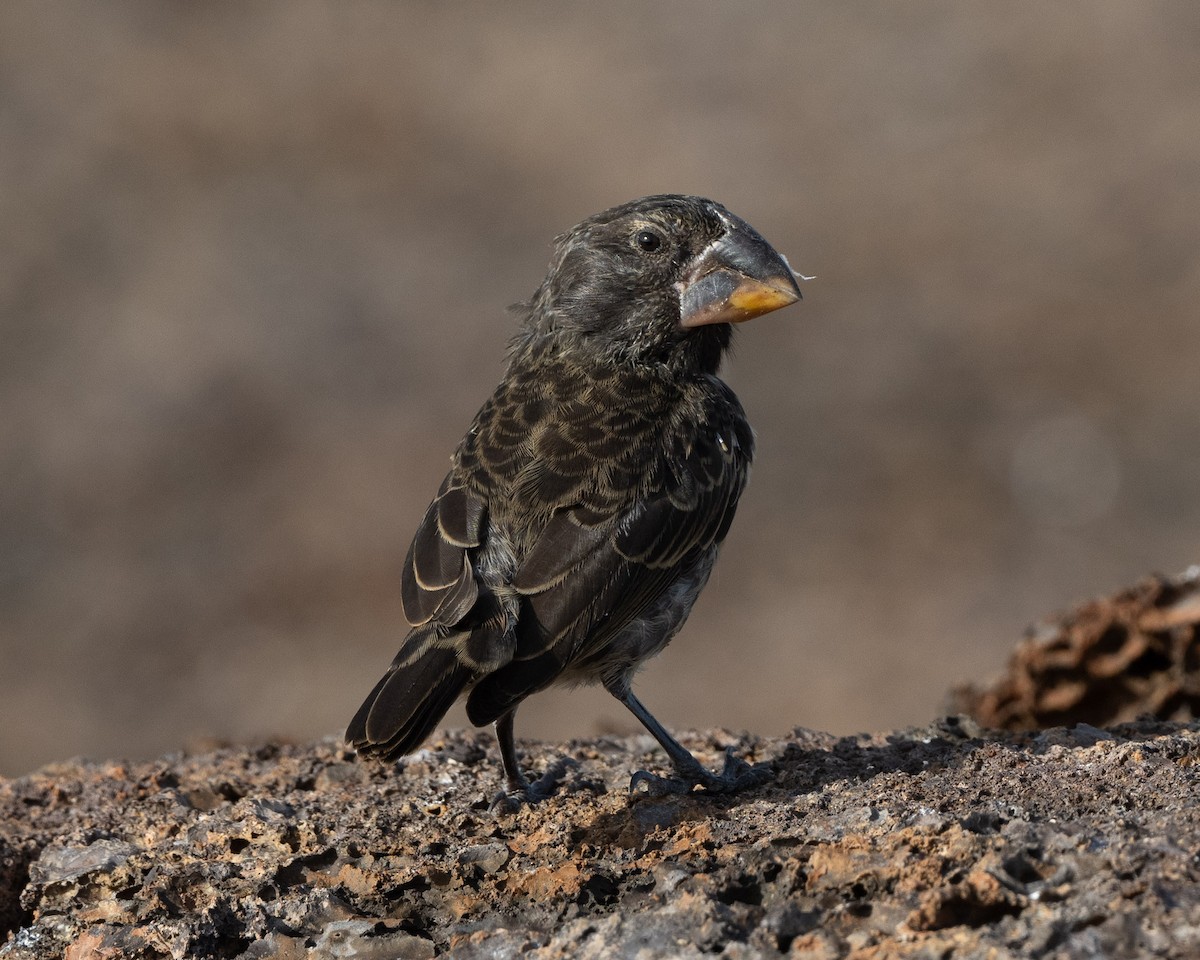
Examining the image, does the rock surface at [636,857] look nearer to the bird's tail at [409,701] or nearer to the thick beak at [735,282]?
the bird's tail at [409,701]

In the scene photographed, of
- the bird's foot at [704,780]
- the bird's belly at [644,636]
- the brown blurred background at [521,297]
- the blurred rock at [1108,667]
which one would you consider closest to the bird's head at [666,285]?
the bird's belly at [644,636]

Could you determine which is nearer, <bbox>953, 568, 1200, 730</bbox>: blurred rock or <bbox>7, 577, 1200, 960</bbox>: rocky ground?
<bbox>7, 577, 1200, 960</bbox>: rocky ground

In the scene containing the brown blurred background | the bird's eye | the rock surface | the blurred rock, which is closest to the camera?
the rock surface

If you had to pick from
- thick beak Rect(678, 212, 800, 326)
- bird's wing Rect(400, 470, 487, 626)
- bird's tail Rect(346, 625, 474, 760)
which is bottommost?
bird's tail Rect(346, 625, 474, 760)

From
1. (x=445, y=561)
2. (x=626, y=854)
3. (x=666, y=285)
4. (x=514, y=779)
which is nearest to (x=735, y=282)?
(x=666, y=285)

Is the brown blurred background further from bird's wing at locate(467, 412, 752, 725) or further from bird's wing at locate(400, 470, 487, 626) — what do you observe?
bird's wing at locate(400, 470, 487, 626)

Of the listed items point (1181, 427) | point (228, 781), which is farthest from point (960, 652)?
point (228, 781)

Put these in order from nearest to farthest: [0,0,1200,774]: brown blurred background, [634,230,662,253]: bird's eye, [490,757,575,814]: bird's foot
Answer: [490,757,575,814]: bird's foot, [634,230,662,253]: bird's eye, [0,0,1200,774]: brown blurred background

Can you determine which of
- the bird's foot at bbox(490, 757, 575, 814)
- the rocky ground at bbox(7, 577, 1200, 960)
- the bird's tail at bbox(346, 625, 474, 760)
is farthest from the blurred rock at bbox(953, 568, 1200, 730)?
the bird's tail at bbox(346, 625, 474, 760)

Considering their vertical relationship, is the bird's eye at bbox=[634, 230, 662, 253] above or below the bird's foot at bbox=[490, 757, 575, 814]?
above
